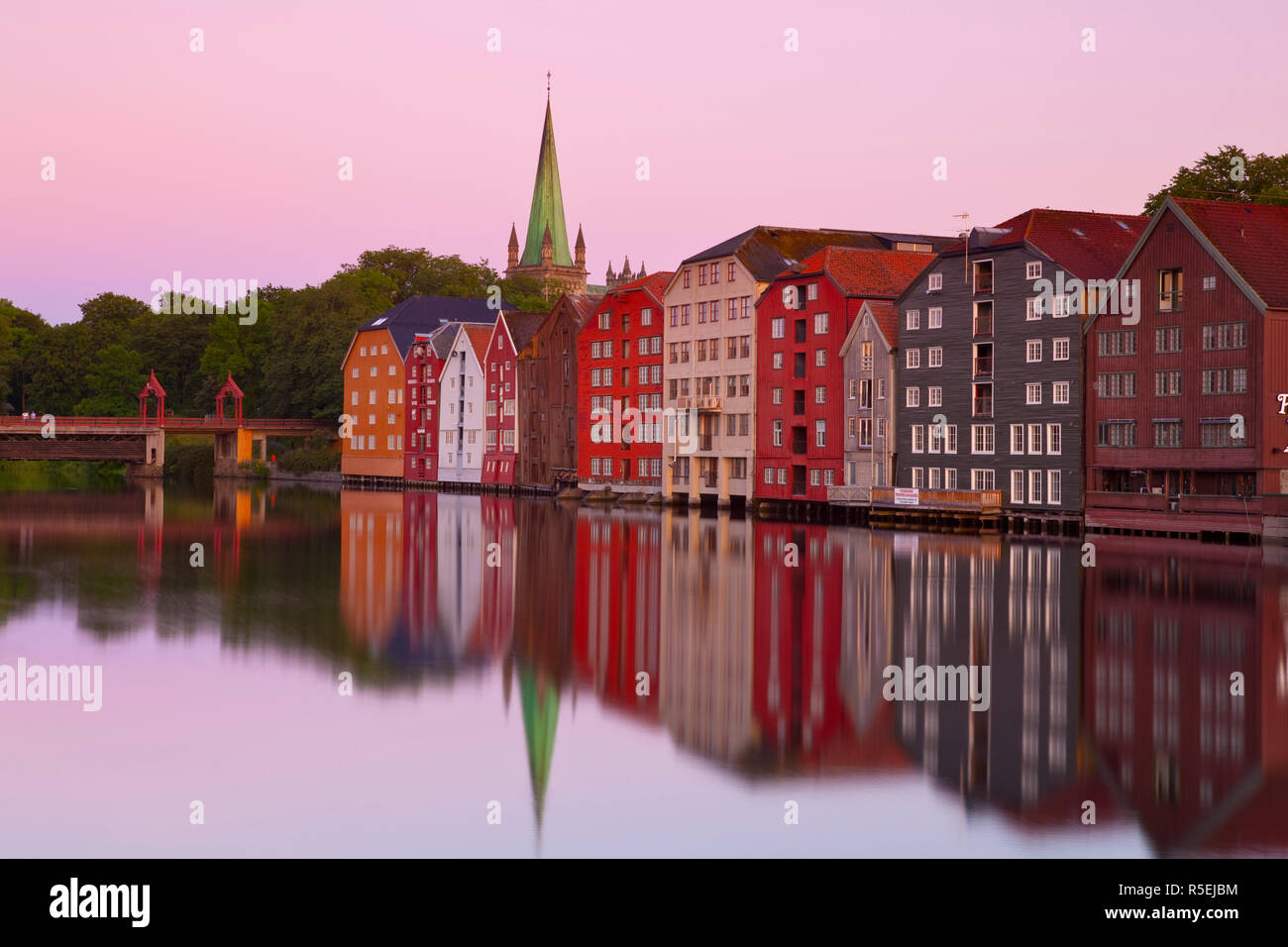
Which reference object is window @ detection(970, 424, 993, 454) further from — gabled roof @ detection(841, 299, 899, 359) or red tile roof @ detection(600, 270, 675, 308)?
red tile roof @ detection(600, 270, 675, 308)

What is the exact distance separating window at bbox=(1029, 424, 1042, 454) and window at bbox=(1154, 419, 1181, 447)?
648 centimetres

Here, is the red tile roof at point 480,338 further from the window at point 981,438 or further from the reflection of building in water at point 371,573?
the window at point 981,438

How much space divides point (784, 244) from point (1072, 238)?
24517 mm

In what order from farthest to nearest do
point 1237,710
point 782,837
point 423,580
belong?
1. point 423,580
2. point 1237,710
3. point 782,837

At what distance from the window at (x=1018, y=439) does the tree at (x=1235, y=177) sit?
50.9 ft

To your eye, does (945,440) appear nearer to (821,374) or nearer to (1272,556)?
(821,374)

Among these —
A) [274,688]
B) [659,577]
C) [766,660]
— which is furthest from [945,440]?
[274,688]

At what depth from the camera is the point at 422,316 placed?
13825cm

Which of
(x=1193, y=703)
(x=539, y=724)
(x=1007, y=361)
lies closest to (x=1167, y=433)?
(x=1007, y=361)

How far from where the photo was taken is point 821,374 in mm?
81312

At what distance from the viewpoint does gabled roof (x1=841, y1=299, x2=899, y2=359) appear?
76.5 metres

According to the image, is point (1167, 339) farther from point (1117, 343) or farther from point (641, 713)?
point (641, 713)

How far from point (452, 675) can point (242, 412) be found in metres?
134

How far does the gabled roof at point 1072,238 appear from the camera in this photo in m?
67.2
